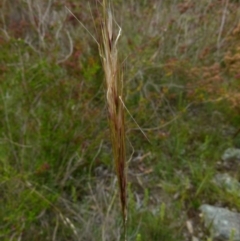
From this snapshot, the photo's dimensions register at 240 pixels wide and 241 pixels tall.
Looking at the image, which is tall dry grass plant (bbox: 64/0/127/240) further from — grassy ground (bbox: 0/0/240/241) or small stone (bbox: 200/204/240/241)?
small stone (bbox: 200/204/240/241)

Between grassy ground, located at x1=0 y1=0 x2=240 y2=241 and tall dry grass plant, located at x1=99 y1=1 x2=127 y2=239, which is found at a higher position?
tall dry grass plant, located at x1=99 y1=1 x2=127 y2=239

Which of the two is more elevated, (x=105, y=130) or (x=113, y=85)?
(x=113, y=85)

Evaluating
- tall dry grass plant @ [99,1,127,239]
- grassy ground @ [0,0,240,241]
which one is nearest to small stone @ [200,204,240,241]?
A: grassy ground @ [0,0,240,241]

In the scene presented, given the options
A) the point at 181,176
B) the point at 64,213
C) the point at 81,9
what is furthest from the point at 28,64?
the point at 181,176

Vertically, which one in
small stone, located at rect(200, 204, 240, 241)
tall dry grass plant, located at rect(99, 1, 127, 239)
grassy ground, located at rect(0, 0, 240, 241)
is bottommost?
small stone, located at rect(200, 204, 240, 241)

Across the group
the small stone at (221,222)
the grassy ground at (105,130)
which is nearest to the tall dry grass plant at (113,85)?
the grassy ground at (105,130)

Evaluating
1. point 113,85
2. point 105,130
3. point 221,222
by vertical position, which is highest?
point 113,85

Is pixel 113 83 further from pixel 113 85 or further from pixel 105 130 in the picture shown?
pixel 105 130

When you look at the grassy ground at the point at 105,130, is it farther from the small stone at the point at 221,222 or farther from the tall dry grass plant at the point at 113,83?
the tall dry grass plant at the point at 113,83

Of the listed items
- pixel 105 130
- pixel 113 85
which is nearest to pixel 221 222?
pixel 105 130
